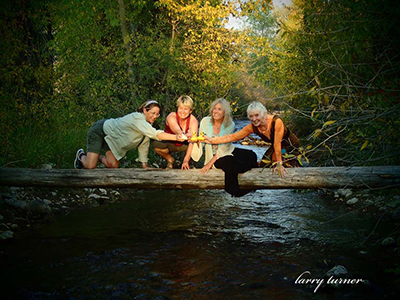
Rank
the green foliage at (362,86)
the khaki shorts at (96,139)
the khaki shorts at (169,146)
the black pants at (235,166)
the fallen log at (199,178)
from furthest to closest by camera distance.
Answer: the khaki shorts at (169,146), the khaki shorts at (96,139), the black pants at (235,166), the fallen log at (199,178), the green foliage at (362,86)

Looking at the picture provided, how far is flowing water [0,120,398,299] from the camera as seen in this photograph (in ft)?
15.5

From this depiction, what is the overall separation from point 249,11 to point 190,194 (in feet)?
18.9

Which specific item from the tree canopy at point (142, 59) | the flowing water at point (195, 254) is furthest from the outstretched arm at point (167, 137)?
the tree canopy at point (142, 59)

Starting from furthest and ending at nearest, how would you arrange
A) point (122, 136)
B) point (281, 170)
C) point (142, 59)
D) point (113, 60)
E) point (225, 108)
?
point (113, 60) < point (142, 59) < point (122, 136) < point (225, 108) < point (281, 170)

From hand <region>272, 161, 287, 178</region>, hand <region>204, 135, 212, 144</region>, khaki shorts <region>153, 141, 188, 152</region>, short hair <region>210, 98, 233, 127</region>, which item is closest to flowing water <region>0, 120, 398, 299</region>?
hand <region>272, 161, 287, 178</region>

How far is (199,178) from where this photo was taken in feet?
19.2

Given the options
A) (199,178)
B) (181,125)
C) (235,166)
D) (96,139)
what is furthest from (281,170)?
(96,139)

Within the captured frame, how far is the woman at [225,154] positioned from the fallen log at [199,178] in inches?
4.3

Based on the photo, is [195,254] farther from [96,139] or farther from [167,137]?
[96,139]

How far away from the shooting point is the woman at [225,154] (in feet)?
18.9

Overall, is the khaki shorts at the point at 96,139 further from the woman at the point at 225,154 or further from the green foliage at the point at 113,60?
the green foliage at the point at 113,60

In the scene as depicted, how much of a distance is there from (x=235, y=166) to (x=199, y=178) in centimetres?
55

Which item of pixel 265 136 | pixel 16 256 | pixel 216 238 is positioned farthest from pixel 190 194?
pixel 16 256

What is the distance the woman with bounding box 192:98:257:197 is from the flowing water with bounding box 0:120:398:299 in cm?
108
